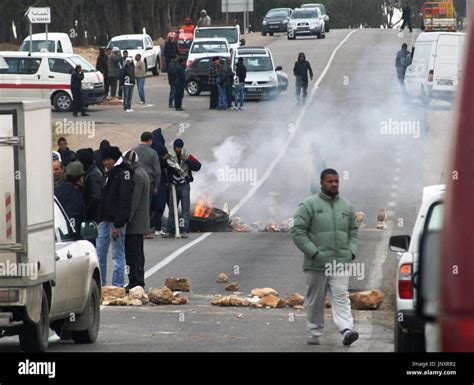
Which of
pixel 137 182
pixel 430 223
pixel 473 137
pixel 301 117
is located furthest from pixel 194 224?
pixel 473 137

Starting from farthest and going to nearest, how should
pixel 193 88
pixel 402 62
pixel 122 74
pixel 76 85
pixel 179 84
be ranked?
1. pixel 193 88
2. pixel 402 62
3. pixel 122 74
4. pixel 179 84
5. pixel 76 85

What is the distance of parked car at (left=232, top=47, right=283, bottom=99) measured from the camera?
48.2 metres

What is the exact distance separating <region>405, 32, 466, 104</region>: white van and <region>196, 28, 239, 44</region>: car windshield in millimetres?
17133

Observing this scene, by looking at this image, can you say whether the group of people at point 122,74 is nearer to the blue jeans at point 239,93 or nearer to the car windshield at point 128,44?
the blue jeans at point 239,93

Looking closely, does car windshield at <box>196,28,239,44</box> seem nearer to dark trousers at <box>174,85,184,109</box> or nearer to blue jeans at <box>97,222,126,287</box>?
dark trousers at <box>174,85,184,109</box>

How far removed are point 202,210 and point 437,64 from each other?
1599cm

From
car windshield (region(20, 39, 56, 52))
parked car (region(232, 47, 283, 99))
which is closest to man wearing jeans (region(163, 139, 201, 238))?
parked car (region(232, 47, 283, 99))

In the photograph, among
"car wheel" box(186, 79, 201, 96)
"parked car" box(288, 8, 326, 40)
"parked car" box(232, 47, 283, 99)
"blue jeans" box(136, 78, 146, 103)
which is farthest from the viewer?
"parked car" box(288, 8, 326, 40)

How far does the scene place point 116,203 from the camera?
53.6 ft

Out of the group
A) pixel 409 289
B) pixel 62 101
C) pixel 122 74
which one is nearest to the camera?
pixel 409 289

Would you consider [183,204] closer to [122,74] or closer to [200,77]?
[122,74]

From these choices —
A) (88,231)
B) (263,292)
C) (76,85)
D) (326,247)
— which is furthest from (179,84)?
(88,231)

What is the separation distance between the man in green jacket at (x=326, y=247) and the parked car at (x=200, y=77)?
3691 centimetres

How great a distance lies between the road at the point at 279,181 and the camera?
13695mm
